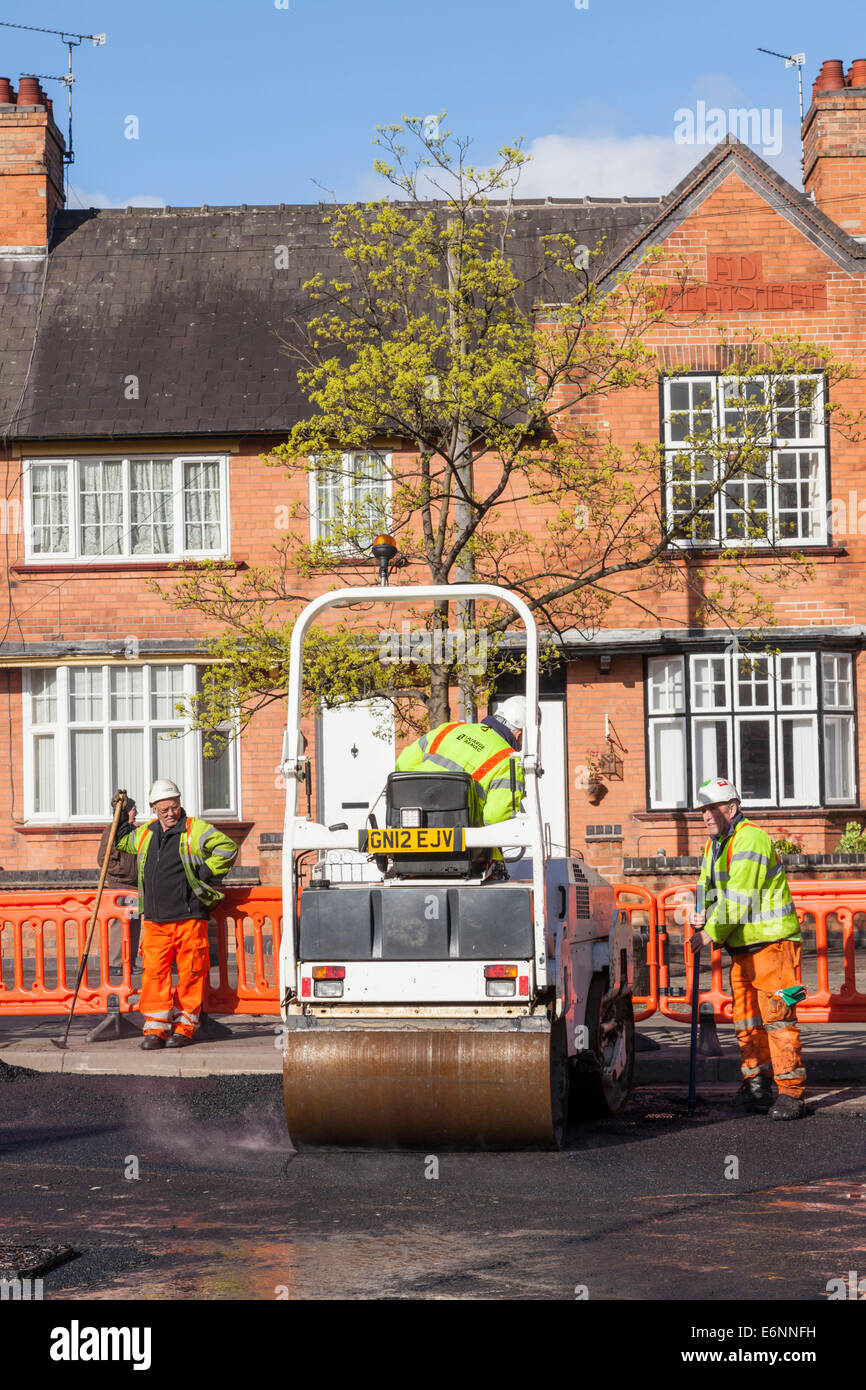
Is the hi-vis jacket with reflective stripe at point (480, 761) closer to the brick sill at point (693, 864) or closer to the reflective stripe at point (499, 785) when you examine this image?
the reflective stripe at point (499, 785)

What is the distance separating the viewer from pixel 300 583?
21.1 m

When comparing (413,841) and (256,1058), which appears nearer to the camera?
(413,841)

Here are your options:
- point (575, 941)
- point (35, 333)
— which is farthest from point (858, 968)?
point (35, 333)

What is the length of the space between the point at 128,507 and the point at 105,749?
10.6 ft

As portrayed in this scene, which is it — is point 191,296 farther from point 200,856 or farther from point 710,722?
point 200,856

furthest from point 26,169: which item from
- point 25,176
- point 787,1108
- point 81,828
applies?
point 787,1108

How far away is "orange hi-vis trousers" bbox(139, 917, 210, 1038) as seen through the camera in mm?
11484

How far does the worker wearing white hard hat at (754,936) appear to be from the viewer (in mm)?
9258

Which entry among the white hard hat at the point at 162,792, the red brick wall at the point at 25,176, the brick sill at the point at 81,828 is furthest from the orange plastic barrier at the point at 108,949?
the red brick wall at the point at 25,176

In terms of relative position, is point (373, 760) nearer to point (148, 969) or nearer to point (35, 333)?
point (35, 333)

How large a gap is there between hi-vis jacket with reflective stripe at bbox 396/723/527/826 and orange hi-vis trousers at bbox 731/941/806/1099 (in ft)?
7.14

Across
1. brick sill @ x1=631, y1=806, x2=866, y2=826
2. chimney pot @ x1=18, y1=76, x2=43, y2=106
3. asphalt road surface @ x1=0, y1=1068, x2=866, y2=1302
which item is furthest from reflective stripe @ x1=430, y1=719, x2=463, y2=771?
chimney pot @ x1=18, y1=76, x2=43, y2=106

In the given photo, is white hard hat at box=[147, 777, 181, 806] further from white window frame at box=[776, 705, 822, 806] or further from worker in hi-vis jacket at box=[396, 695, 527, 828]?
white window frame at box=[776, 705, 822, 806]
